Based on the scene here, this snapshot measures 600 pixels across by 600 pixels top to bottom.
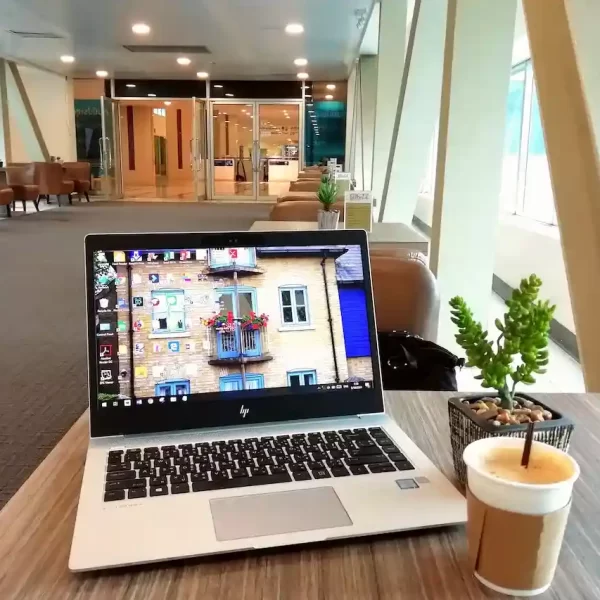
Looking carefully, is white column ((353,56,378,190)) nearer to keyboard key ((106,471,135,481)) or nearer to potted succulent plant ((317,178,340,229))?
potted succulent plant ((317,178,340,229))

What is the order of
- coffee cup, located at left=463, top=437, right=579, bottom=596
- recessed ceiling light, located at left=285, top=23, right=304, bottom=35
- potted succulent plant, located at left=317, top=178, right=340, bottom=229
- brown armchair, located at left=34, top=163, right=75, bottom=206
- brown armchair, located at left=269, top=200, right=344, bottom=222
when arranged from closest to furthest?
coffee cup, located at left=463, top=437, right=579, bottom=596
potted succulent plant, located at left=317, top=178, right=340, bottom=229
brown armchair, located at left=269, top=200, right=344, bottom=222
recessed ceiling light, located at left=285, top=23, right=304, bottom=35
brown armchair, located at left=34, top=163, right=75, bottom=206

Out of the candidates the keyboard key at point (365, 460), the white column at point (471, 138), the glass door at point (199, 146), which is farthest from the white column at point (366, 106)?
the keyboard key at point (365, 460)

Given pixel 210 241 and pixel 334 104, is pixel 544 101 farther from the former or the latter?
pixel 334 104

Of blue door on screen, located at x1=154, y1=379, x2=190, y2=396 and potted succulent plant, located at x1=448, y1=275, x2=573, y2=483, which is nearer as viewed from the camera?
potted succulent plant, located at x1=448, y1=275, x2=573, y2=483

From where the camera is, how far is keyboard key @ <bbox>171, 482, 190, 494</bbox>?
32.9 inches

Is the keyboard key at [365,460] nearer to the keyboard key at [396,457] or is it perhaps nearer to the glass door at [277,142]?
the keyboard key at [396,457]

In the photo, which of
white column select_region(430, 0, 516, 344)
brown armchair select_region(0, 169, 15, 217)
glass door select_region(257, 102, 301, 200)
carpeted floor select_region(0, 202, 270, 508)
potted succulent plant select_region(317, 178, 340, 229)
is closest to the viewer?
carpeted floor select_region(0, 202, 270, 508)

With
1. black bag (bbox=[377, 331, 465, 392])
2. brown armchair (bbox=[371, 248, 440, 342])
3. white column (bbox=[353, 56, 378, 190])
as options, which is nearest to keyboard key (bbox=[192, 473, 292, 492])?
black bag (bbox=[377, 331, 465, 392])

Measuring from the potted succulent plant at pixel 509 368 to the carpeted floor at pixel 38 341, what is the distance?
950mm

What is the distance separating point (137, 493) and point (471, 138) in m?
2.81

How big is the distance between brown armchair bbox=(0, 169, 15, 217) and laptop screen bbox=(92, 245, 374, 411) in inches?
431

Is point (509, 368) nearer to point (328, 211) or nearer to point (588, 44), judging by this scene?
point (588, 44)

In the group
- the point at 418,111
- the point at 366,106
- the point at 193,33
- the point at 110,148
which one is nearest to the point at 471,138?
the point at 418,111

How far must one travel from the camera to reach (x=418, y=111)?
5.29m
